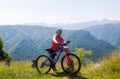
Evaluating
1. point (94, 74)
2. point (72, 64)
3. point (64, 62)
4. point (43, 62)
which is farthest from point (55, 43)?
point (94, 74)

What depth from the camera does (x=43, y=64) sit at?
1733 cm

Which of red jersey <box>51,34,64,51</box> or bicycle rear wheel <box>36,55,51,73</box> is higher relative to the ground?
red jersey <box>51,34,64,51</box>

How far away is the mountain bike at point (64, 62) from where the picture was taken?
15516 mm

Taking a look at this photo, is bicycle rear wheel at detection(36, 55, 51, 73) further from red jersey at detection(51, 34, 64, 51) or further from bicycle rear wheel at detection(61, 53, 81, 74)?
bicycle rear wheel at detection(61, 53, 81, 74)

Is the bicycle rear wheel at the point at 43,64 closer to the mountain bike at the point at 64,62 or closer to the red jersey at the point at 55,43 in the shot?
the mountain bike at the point at 64,62

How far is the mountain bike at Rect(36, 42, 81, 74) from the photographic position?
50.9ft

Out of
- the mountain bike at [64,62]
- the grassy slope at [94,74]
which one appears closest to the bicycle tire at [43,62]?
the mountain bike at [64,62]

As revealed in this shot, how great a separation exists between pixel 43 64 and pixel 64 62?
1803mm

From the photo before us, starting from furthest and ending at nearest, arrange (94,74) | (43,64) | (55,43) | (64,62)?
1. (43,64)
2. (55,43)
3. (94,74)
4. (64,62)

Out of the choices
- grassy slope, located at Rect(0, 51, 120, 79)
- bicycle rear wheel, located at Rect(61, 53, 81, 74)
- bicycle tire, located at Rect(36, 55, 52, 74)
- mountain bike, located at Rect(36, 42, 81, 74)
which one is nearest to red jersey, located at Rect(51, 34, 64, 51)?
mountain bike, located at Rect(36, 42, 81, 74)

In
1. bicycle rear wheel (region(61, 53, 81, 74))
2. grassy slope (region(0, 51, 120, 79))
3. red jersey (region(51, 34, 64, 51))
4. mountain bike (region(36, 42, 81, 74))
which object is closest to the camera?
grassy slope (region(0, 51, 120, 79))

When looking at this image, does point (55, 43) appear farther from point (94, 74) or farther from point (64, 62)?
point (94, 74)

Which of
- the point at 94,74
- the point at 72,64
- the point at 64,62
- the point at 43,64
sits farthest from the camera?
the point at 43,64

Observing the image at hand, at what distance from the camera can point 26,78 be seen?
14.6m
